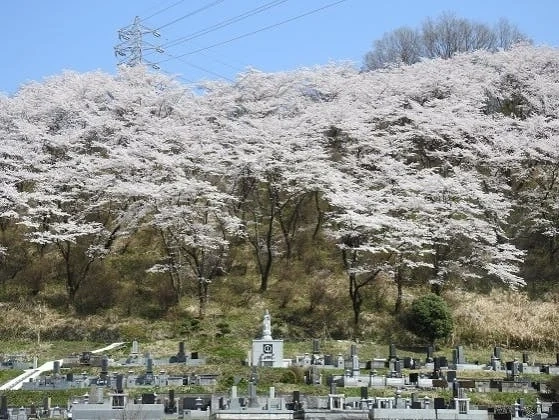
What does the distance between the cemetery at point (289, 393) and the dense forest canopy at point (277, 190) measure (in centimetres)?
653

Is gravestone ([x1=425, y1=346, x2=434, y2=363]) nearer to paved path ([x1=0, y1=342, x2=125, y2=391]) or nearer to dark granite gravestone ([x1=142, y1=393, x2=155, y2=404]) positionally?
dark granite gravestone ([x1=142, y1=393, x2=155, y2=404])

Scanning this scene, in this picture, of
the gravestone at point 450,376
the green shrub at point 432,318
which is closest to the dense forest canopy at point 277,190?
the green shrub at point 432,318

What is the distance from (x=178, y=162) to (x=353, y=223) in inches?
386

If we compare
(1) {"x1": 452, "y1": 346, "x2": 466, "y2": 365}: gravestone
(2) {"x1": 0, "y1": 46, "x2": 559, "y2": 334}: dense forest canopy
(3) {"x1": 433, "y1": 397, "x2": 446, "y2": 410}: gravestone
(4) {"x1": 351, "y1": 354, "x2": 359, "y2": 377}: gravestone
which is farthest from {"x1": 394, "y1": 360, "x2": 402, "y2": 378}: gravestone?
(2) {"x1": 0, "y1": 46, "x2": 559, "y2": 334}: dense forest canopy

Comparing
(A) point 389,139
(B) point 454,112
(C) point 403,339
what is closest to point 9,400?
(C) point 403,339

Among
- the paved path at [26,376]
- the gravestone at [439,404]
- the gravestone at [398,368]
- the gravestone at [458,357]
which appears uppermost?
the gravestone at [458,357]

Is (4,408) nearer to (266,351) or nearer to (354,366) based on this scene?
(266,351)

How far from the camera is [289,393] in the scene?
29328mm

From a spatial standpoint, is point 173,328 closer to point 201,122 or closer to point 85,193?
point 85,193

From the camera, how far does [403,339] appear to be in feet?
132

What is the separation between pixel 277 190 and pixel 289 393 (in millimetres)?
17850

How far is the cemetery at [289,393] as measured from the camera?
83.4 ft

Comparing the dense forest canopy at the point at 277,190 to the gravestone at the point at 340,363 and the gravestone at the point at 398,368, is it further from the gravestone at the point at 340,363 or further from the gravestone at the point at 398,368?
the gravestone at the point at 398,368

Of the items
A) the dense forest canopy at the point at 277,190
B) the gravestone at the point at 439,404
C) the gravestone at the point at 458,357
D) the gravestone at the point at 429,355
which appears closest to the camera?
the gravestone at the point at 439,404
